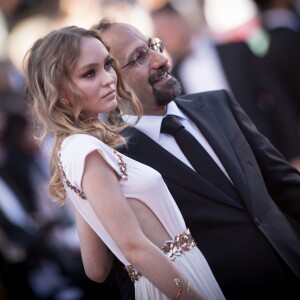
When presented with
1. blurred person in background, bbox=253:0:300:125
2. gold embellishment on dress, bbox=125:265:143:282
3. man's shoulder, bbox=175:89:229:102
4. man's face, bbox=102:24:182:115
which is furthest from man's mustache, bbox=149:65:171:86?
blurred person in background, bbox=253:0:300:125

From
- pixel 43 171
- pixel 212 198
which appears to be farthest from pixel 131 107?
pixel 43 171

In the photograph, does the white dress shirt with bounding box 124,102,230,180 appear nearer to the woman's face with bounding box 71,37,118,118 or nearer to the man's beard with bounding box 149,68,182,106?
the man's beard with bounding box 149,68,182,106

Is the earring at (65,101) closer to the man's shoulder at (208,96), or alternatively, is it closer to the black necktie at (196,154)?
the black necktie at (196,154)

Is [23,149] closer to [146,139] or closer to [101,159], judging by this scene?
[146,139]

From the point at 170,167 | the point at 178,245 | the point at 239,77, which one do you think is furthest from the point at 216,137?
the point at 239,77

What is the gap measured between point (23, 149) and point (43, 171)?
33 cm

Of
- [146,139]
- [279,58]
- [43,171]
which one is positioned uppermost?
[146,139]

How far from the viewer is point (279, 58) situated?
627 centimetres

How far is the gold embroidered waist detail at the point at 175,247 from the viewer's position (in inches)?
125

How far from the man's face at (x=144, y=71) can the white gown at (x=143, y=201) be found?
2.13 feet

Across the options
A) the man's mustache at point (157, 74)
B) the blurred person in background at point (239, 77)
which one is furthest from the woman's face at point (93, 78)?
the blurred person in background at point (239, 77)

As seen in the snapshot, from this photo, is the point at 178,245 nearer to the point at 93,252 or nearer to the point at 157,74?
the point at 93,252

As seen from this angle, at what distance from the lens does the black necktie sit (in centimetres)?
355

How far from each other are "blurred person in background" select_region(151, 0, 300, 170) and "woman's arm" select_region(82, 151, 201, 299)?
3.25m
